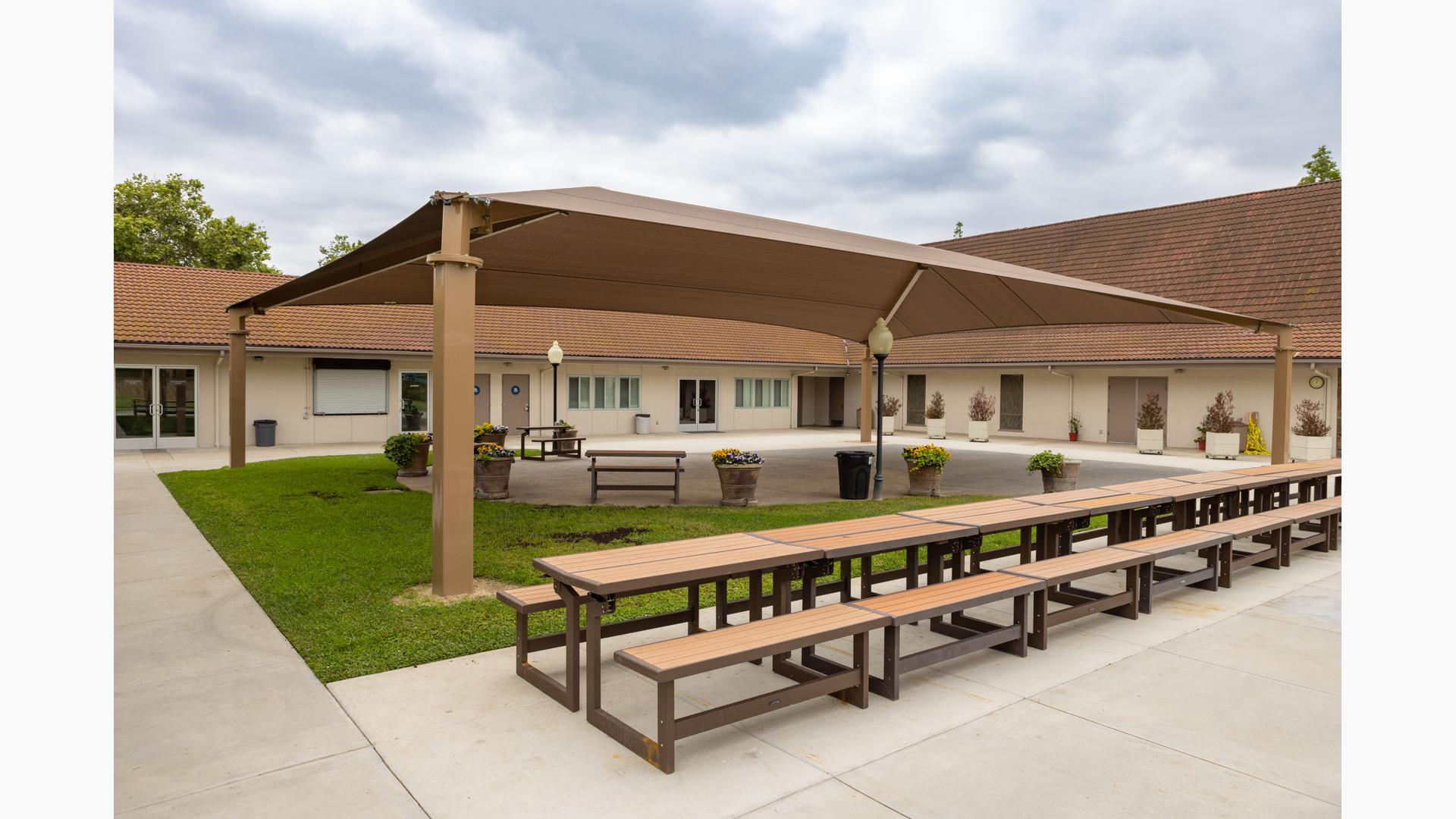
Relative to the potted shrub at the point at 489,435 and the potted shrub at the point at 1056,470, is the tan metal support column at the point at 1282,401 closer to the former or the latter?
the potted shrub at the point at 1056,470

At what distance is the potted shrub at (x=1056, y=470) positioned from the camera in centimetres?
1247

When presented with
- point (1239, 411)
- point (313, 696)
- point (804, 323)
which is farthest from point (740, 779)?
point (1239, 411)

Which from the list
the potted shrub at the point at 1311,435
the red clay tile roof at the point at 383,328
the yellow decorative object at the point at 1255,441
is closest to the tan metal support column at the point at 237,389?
the red clay tile roof at the point at 383,328

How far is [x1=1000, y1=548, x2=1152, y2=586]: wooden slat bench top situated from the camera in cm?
527

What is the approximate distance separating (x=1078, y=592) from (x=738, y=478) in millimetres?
5528

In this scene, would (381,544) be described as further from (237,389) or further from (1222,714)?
(237,389)

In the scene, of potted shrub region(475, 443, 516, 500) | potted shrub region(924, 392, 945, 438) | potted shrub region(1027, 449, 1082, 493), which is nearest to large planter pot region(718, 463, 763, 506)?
potted shrub region(475, 443, 516, 500)

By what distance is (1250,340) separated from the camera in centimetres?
2084

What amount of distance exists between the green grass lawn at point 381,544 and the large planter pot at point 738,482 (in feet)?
1.31

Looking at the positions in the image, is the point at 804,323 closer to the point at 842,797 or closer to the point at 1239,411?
the point at 1239,411

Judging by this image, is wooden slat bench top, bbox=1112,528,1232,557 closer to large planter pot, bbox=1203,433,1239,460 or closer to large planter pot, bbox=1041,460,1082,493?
large planter pot, bbox=1041,460,1082,493

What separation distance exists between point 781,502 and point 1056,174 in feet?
131

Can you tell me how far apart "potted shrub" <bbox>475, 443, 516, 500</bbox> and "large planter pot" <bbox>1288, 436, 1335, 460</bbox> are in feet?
57.6

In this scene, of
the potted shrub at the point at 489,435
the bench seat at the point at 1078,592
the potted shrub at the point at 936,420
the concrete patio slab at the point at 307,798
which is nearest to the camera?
the concrete patio slab at the point at 307,798
